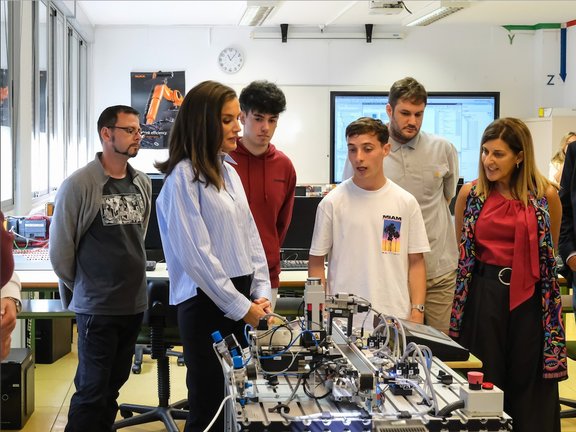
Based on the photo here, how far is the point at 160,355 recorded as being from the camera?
379 centimetres

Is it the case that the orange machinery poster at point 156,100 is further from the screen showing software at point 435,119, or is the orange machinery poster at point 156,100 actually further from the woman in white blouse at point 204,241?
the woman in white blouse at point 204,241

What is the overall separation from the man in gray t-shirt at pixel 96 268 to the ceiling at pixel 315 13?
475cm

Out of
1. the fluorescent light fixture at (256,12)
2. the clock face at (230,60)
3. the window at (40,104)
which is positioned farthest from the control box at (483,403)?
the clock face at (230,60)

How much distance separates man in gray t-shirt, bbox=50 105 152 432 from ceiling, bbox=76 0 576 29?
15.6 feet

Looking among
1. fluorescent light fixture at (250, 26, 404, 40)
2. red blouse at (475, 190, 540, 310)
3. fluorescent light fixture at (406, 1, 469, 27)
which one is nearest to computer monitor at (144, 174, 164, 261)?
red blouse at (475, 190, 540, 310)

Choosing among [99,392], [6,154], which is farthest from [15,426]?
[6,154]

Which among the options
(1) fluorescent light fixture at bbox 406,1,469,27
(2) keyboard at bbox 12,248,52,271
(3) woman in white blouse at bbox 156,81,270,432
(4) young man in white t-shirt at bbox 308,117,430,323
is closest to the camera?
(3) woman in white blouse at bbox 156,81,270,432

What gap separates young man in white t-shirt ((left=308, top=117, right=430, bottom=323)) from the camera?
2.59 meters

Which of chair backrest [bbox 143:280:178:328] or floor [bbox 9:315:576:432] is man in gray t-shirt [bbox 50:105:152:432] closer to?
chair backrest [bbox 143:280:178:328]

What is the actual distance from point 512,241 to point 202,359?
1177 millimetres

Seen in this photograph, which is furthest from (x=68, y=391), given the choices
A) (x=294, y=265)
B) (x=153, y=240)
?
(x=294, y=265)

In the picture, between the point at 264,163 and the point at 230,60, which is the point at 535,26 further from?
the point at 264,163

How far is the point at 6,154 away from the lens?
15.8ft

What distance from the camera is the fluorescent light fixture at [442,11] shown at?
7.28 meters
